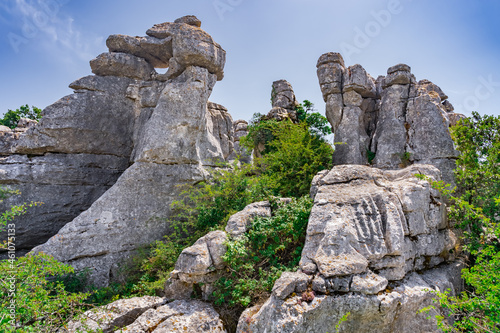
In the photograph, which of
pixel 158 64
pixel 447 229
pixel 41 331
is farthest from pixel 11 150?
pixel 447 229

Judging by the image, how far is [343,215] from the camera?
20.4ft

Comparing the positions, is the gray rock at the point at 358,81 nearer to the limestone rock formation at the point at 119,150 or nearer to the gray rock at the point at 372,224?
the limestone rock formation at the point at 119,150

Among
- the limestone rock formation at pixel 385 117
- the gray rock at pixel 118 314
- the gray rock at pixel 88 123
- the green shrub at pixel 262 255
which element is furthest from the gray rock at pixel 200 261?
the limestone rock formation at pixel 385 117

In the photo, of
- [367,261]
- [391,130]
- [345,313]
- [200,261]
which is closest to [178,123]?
[200,261]

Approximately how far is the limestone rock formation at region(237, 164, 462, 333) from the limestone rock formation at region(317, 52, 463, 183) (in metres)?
4.71

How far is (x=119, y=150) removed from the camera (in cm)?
1171

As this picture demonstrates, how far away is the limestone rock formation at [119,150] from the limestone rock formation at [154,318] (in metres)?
3.16

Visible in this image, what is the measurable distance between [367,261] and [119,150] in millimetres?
10083

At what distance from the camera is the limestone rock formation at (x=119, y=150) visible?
929 centimetres

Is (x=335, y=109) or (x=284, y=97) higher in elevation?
(x=284, y=97)

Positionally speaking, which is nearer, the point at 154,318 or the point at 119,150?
the point at 154,318

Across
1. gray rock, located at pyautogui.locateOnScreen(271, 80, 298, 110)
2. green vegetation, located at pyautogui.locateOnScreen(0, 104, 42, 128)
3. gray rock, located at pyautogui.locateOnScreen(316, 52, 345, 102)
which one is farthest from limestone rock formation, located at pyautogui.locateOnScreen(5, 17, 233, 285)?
green vegetation, located at pyautogui.locateOnScreen(0, 104, 42, 128)

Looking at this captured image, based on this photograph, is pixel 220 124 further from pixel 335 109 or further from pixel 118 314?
pixel 118 314

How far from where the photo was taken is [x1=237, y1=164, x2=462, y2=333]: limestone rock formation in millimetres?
5078
